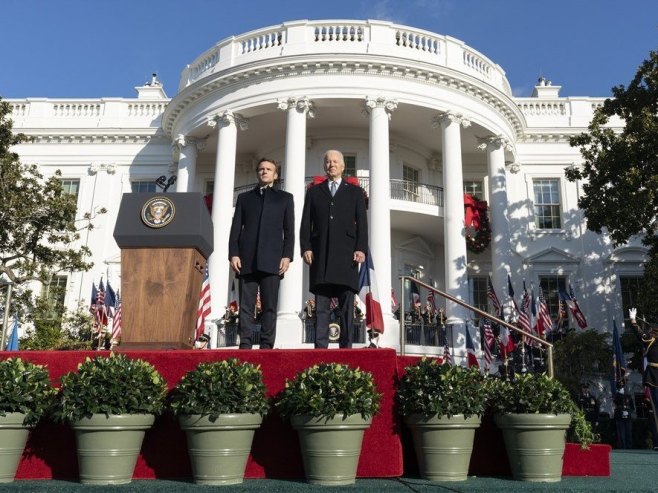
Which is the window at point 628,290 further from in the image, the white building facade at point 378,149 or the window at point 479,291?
the window at point 479,291

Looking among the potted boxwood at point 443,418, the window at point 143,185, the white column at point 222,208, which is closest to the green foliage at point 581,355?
the white column at point 222,208

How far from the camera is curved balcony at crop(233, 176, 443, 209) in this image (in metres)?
24.1

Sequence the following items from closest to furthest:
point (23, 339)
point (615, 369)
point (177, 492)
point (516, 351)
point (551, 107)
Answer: point (177, 492) < point (615, 369) < point (516, 351) < point (23, 339) < point (551, 107)

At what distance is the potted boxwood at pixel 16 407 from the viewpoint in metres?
4.83

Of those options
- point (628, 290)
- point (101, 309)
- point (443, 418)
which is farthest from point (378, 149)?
point (443, 418)

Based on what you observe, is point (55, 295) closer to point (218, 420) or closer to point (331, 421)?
point (218, 420)

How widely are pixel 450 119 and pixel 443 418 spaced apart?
62.6 feet

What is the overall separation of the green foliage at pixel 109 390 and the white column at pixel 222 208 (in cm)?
1521

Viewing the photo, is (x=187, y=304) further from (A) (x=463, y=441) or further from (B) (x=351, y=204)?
(A) (x=463, y=441)

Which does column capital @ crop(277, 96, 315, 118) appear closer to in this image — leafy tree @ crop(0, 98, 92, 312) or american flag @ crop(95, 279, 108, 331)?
leafy tree @ crop(0, 98, 92, 312)

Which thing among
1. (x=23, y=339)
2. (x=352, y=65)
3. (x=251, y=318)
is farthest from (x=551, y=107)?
(x=251, y=318)

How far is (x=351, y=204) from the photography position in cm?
680

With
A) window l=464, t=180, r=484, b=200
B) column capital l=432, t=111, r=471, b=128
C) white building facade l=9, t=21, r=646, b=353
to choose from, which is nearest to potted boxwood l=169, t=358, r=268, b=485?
white building facade l=9, t=21, r=646, b=353

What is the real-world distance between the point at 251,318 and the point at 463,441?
2.62 m
